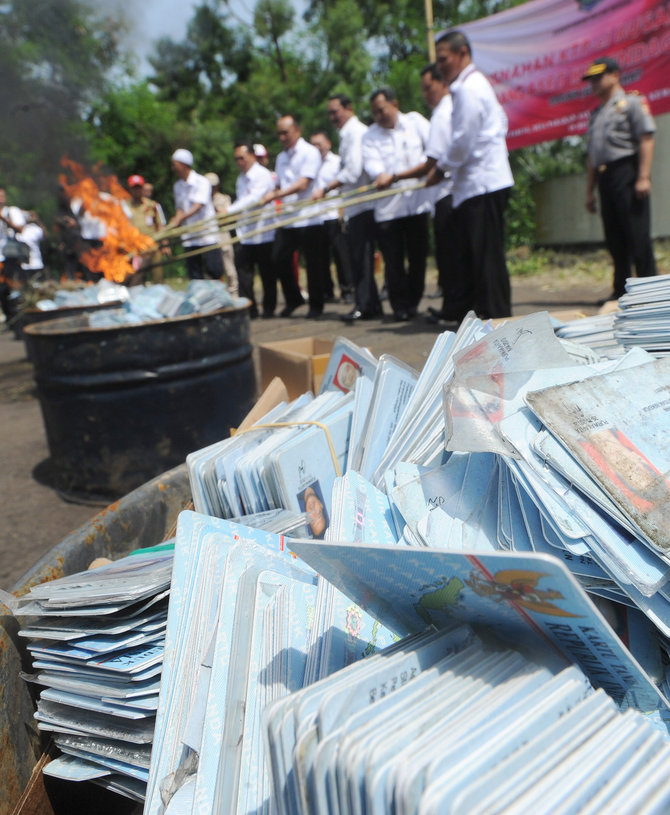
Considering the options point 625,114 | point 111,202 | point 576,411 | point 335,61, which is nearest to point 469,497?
point 576,411

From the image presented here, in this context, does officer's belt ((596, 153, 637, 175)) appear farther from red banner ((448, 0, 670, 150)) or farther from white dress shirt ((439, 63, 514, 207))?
red banner ((448, 0, 670, 150))

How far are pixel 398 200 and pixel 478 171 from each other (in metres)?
1.56

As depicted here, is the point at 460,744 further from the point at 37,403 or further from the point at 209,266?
the point at 209,266

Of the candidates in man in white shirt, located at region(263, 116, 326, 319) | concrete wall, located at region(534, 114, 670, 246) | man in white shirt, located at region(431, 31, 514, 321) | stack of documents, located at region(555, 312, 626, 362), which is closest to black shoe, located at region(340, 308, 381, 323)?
man in white shirt, located at region(263, 116, 326, 319)

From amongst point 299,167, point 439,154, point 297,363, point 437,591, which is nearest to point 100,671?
point 437,591

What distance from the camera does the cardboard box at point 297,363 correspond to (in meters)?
2.96

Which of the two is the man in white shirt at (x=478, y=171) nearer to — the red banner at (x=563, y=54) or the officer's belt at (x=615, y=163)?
the officer's belt at (x=615, y=163)

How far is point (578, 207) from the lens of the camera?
1291 centimetres

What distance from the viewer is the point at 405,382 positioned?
78.7 inches

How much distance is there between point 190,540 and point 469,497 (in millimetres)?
626

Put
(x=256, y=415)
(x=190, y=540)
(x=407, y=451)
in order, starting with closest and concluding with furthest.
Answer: (x=190, y=540), (x=407, y=451), (x=256, y=415)

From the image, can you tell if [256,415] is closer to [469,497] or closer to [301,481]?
[301,481]

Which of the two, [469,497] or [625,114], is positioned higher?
[625,114]

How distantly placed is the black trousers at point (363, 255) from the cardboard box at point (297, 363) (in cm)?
375
